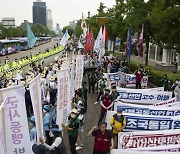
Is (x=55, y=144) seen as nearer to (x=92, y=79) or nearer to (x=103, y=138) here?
(x=103, y=138)

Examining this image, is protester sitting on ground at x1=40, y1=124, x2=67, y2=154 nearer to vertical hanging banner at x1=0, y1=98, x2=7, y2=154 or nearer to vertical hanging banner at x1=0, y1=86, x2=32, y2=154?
vertical hanging banner at x1=0, y1=86, x2=32, y2=154

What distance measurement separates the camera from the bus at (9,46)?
53.9 meters

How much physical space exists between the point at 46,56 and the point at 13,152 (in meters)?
38.0

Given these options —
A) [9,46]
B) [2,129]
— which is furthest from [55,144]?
[9,46]

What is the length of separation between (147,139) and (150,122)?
196cm

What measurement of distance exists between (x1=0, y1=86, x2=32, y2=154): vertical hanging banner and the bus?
159ft

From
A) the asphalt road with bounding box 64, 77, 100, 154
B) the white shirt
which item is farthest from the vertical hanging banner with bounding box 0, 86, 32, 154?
the asphalt road with bounding box 64, 77, 100, 154

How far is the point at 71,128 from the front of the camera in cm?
839

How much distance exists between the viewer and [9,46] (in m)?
58.1

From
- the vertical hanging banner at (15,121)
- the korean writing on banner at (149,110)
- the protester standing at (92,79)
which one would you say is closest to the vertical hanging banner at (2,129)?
the vertical hanging banner at (15,121)

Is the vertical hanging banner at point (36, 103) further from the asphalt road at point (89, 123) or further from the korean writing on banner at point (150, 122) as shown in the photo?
the korean writing on banner at point (150, 122)

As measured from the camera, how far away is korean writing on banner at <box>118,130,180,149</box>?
26.2 feet

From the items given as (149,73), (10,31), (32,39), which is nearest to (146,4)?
(149,73)

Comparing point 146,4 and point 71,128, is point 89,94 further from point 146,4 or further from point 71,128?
point 146,4
